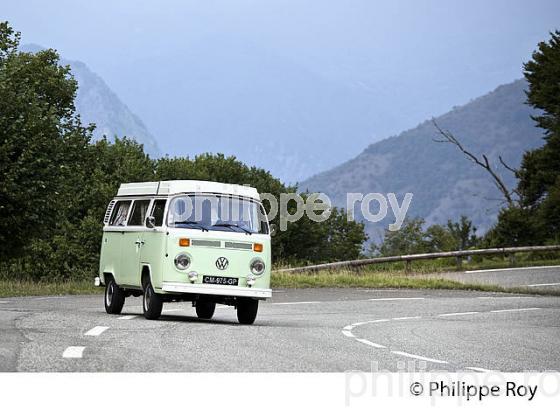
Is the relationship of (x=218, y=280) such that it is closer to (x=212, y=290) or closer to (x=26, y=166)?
(x=212, y=290)

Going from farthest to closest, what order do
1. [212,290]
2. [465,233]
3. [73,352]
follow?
1. [465,233]
2. [212,290]
3. [73,352]

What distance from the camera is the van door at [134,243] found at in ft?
65.3

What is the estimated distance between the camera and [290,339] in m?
15.5

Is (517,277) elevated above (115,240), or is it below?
below

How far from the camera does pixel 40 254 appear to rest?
201 ft

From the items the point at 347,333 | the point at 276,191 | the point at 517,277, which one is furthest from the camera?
the point at 276,191

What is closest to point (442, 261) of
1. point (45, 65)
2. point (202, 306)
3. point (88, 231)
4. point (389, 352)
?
point (88, 231)

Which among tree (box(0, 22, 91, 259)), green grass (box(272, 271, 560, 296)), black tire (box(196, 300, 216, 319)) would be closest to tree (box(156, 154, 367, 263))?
tree (box(0, 22, 91, 259))

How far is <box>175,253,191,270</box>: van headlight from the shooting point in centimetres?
1878

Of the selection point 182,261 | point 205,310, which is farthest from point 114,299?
point 182,261

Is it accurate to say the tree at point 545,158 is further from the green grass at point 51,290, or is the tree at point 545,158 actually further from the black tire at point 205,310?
the black tire at point 205,310

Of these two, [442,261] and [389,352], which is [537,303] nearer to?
[389,352]

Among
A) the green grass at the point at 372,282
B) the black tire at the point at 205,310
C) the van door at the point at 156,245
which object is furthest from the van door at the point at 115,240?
the green grass at the point at 372,282

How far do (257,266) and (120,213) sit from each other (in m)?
3.43
